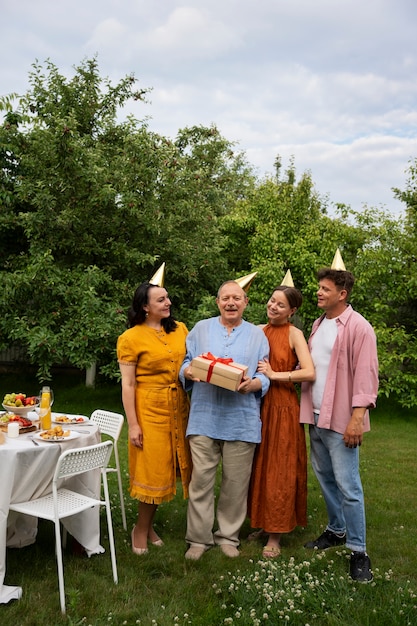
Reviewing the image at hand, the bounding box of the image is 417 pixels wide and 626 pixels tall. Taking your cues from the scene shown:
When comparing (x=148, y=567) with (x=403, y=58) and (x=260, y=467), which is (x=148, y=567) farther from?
(x=403, y=58)

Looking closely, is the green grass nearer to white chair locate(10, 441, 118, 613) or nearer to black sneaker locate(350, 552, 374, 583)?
black sneaker locate(350, 552, 374, 583)

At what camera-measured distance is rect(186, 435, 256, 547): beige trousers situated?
12.1 feet

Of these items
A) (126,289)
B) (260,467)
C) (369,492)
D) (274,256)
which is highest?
(274,256)

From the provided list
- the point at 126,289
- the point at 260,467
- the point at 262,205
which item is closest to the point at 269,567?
the point at 260,467

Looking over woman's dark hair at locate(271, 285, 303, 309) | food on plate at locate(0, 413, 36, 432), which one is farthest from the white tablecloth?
woman's dark hair at locate(271, 285, 303, 309)

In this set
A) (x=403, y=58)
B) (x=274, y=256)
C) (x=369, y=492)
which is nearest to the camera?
(x=369, y=492)

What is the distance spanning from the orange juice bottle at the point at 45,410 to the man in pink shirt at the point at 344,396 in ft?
5.47

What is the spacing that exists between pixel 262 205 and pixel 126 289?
154 inches

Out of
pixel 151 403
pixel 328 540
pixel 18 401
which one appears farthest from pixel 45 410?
pixel 328 540

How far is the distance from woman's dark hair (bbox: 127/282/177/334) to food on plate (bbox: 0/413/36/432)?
0.90m

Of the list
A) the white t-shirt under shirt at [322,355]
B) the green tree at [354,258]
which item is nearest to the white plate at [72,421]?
the white t-shirt under shirt at [322,355]

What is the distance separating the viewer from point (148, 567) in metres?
3.57

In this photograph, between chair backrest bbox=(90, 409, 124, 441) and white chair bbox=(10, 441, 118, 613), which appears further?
chair backrest bbox=(90, 409, 124, 441)

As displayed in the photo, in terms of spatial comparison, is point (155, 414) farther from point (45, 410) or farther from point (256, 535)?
point (256, 535)
